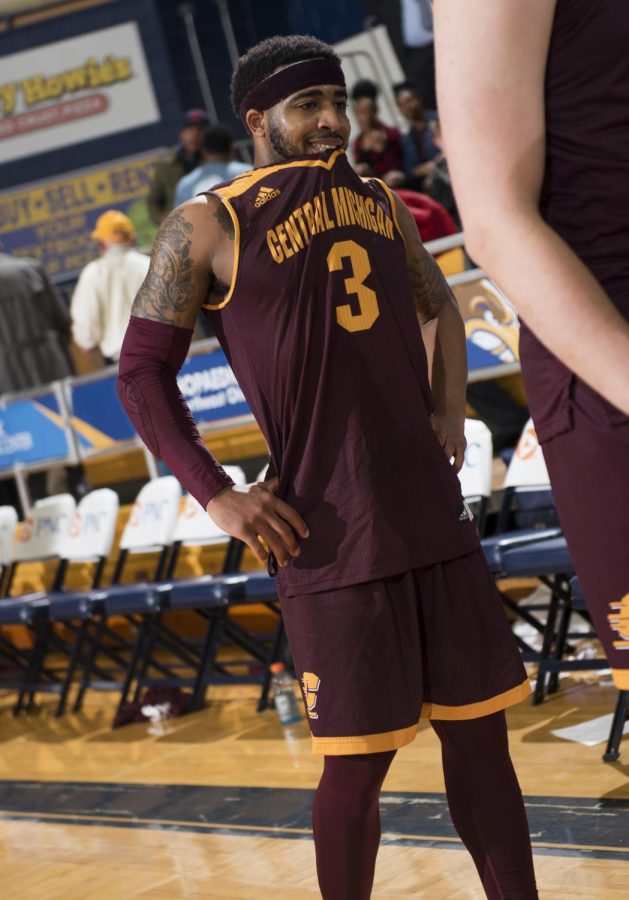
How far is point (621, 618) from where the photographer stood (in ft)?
4.71

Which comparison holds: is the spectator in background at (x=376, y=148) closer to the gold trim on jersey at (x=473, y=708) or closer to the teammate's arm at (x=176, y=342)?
the teammate's arm at (x=176, y=342)

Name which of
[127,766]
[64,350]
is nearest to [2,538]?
[64,350]

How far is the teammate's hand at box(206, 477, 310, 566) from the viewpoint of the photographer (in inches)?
89.3

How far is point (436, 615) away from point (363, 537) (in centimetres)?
19

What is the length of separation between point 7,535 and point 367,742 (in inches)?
241

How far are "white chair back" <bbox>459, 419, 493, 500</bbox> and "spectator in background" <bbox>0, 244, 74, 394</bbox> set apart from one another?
14.7 ft

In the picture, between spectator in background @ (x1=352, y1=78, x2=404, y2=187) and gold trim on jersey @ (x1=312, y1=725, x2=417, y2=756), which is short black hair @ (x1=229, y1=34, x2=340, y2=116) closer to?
gold trim on jersey @ (x1=312, y1=725, x2=417, y2=756)

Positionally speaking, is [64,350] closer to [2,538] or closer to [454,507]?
[2,538]

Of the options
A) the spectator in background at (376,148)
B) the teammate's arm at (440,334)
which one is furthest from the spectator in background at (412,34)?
the teammate's arm at (440,334)

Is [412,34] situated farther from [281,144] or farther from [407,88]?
[281,144]

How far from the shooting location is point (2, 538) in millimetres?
8039

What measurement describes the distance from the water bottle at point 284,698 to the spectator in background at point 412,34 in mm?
5356

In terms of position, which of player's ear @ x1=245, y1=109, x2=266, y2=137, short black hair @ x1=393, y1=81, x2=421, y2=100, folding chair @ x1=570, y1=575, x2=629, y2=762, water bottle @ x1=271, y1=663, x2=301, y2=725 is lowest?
water bottle @ x1=271, y1=663, x2=301, y2=725

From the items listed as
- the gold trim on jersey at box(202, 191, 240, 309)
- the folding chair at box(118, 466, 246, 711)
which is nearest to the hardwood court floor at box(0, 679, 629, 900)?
the folding chair at box(118, 466, 246, 711)
